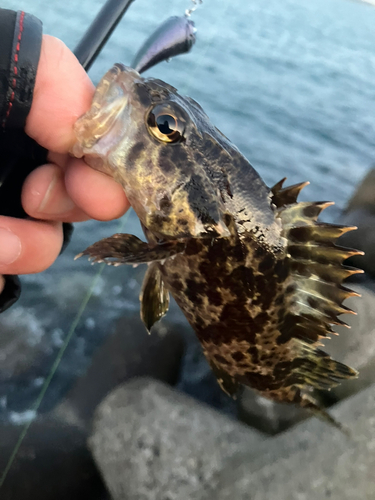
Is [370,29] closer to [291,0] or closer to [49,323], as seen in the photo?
[291,0]

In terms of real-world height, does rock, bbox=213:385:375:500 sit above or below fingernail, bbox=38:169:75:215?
below

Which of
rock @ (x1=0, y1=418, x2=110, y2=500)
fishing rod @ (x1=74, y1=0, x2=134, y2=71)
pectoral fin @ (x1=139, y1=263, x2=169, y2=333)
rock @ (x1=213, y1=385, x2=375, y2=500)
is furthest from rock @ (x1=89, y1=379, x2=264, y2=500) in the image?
fishing rod @ (x1=74, y1=0, x2=134, y2=71)

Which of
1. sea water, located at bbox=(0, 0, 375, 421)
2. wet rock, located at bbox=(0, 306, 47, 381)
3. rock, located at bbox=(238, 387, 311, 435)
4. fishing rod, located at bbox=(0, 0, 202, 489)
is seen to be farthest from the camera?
sea water, located at bbox=(0, 0, 375, 421)

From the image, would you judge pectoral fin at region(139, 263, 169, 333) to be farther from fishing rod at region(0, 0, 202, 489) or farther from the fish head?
fishing rod at region(0, 0, 202, 489)

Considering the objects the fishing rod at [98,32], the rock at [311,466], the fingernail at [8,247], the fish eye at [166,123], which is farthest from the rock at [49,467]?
the fishing rod at [98,32]

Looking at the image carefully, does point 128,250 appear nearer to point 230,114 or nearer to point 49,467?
point 49,467

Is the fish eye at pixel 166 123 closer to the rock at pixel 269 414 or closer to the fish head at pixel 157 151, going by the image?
the fish head at pixel 157 151

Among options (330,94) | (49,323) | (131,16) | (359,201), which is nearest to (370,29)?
(330,94)
